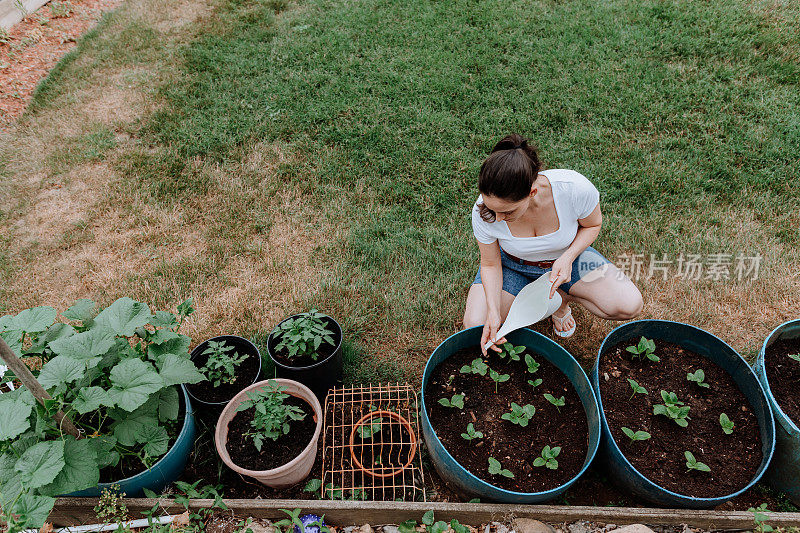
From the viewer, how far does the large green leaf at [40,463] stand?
1388 millimetres

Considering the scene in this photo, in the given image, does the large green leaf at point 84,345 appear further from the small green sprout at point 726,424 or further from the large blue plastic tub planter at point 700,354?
the small green sprout at point 726,424

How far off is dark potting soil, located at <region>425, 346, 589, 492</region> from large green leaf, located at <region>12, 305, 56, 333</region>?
1441 mm

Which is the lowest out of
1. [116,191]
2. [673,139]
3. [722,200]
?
[722,200]

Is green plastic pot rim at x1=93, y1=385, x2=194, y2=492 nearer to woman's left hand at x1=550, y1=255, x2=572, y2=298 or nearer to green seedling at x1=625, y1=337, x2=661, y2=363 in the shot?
woman's left hand at x1=550, y1=255, x2=572, y2=298

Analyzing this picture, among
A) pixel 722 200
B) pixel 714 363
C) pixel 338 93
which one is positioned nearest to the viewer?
pixel 714 363

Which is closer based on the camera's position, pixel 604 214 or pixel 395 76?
pixel 604 214

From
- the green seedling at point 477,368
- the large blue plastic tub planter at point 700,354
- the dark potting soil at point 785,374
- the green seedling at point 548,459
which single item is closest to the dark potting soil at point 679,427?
the large blue plastic tub planter at point 700,354

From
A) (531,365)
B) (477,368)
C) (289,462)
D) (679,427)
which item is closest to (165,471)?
(289,462)

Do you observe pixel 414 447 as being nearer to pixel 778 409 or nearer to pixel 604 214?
pixel 778 409

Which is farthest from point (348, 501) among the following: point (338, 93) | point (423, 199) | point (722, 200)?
point (338, 93)

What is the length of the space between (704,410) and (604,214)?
1.40 metres

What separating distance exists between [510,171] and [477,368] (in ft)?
2.63

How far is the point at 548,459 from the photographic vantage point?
1.71 meters

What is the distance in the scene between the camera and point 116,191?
3.24 m
